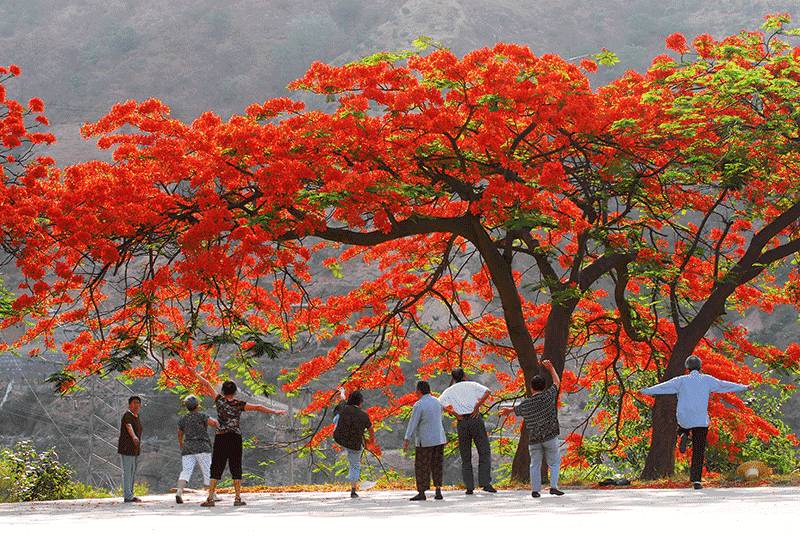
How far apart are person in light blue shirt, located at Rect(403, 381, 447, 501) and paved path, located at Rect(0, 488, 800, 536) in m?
0.42

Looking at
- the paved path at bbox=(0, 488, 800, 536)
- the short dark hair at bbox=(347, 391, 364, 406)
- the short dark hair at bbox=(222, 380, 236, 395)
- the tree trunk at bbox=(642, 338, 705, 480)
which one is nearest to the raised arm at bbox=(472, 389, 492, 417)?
the paved path at bbox=(0, 488, 800, 536)

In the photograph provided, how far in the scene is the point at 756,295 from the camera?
70.5 ft

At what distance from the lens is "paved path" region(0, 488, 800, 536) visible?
8.96m

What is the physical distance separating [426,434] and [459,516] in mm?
3584

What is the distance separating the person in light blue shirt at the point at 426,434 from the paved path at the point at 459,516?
0.42m

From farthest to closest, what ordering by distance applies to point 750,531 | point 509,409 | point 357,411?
point 357,411
point 509,409
point 750,531

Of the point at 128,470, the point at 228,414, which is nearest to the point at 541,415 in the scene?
the point at 228,414

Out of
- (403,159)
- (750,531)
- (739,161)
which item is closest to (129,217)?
(403,159)

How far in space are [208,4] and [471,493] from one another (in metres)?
82.8

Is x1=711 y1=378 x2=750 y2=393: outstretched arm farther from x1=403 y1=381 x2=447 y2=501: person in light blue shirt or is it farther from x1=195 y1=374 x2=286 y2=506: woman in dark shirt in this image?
x1=195 y1=374 x2=286 y2=506: woman in dark shirt

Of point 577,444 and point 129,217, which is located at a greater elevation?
point 129,217

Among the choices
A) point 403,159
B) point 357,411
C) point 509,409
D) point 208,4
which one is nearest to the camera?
point 509,409

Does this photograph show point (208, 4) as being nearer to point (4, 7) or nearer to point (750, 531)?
point (4, 7)

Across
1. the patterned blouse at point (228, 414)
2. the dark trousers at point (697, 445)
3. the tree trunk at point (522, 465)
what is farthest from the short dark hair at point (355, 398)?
the dark trousers at point (697, 445)
